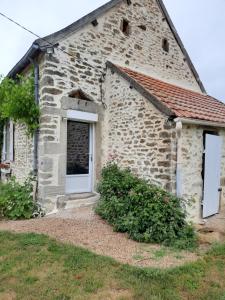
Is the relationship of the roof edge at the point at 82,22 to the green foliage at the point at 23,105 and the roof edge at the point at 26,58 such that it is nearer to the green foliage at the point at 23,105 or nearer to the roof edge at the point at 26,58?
the roof edge at the point at 26,58

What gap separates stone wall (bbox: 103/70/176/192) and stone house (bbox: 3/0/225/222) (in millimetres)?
24

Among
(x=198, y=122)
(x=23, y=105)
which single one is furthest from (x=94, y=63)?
(x=198, y=122)

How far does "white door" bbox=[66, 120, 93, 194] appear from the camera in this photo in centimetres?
759

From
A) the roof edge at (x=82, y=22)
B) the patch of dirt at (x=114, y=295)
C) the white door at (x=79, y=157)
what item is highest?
the roof edge at (x=82, y=22)

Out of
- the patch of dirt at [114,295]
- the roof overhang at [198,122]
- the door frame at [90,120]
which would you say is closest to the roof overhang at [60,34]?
the door frame at [90,120]

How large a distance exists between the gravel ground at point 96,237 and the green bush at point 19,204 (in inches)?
15.3

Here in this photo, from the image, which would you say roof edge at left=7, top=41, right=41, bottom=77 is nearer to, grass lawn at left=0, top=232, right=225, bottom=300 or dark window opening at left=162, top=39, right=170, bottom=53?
grass lawn at left=0, top=232, right=225, bottom=300

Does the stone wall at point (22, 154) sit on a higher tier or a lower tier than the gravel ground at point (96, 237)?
higher

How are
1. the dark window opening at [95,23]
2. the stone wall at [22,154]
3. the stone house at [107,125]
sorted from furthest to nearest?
the dark window opening at [95,23], the stone wall at [22,154], the stone house at [107,125]

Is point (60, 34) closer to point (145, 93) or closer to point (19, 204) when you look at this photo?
point (145, 93)

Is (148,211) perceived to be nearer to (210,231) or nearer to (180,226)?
(180,226)

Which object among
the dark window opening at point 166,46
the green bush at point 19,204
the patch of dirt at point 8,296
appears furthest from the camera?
the dark window opening at point 166,46

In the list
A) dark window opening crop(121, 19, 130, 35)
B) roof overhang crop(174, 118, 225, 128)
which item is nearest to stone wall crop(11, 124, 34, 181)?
roof overhang crop(174, 118, 225, 128)

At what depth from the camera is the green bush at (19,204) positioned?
21.9 feet
